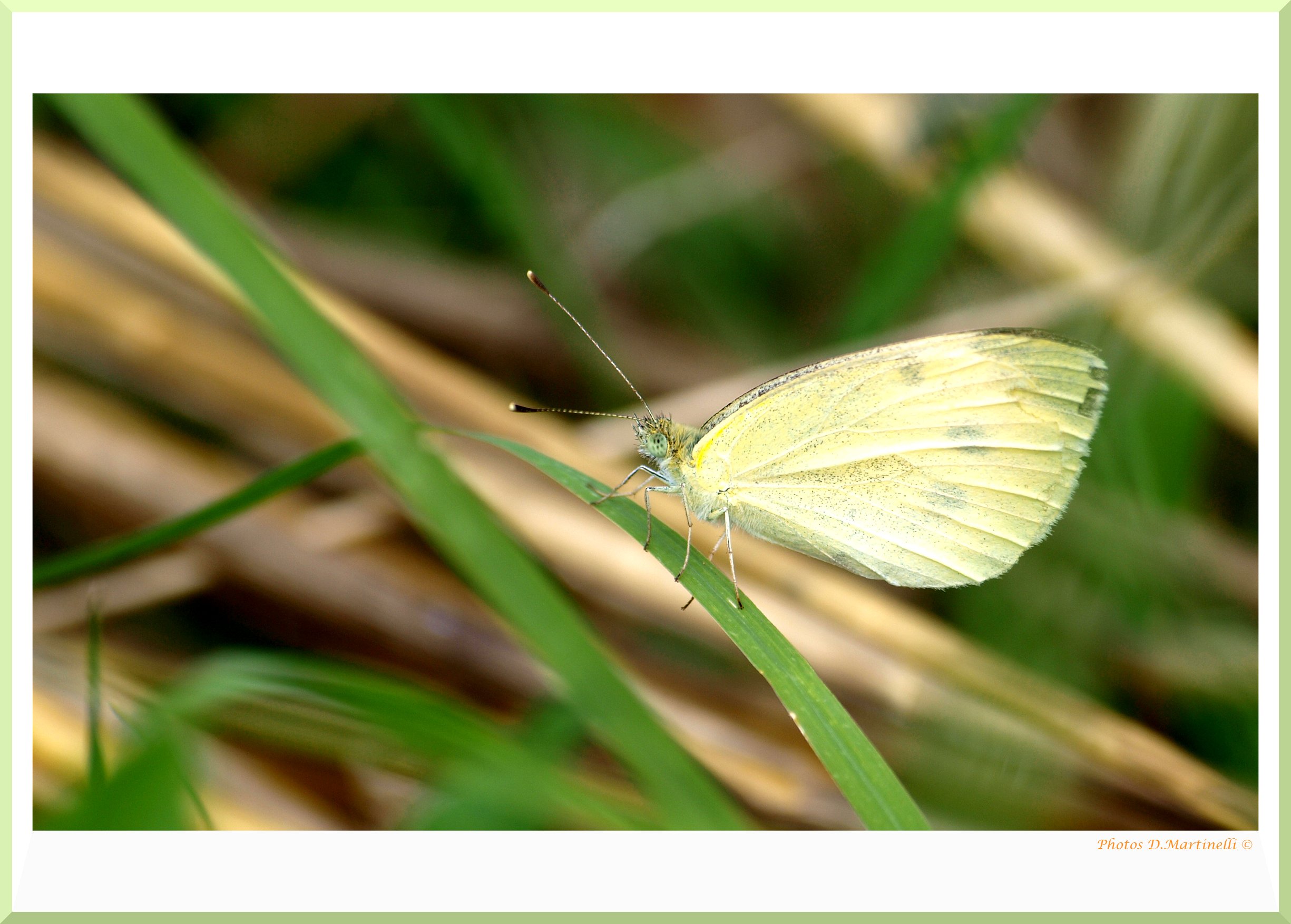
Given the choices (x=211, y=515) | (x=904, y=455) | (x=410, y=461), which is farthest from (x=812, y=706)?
(x=211, y=515)

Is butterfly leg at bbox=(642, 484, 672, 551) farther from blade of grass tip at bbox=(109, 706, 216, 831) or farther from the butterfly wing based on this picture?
blade of grass tip at bbox=(109, 706, 216, 831)

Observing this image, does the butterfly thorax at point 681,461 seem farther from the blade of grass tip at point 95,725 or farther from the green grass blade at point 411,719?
the blade of grass tip at point 95,725

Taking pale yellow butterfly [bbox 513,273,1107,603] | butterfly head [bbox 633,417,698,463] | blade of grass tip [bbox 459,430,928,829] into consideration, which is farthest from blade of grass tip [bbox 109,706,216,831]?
butterfly head [bbox 633,417,698,463]

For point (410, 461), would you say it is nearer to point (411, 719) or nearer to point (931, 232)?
point (411, 719)

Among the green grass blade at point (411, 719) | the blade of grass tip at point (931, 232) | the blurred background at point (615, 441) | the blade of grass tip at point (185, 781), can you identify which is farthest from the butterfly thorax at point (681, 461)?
the blade of grass tip at point (185, 781)
